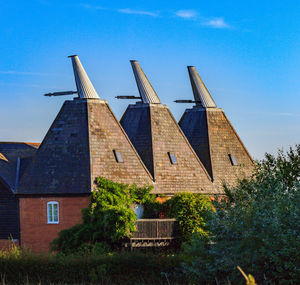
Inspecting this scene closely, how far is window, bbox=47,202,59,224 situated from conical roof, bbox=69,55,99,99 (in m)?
7.74

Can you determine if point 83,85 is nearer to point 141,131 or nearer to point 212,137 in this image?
point 141,131

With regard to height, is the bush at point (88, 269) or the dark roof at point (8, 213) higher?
the dark roof at point (8, 213)

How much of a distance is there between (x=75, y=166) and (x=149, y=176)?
5.34 meters

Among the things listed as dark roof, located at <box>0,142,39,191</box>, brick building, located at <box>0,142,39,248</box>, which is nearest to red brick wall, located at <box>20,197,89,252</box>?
brick building, located at <box>0,142,39,248</box>

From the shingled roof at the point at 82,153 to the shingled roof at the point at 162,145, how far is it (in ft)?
6.13

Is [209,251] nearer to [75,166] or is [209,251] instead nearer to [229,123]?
[75,166]

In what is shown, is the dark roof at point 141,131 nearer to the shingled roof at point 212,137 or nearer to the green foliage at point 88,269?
the shingled roof at point 212,137

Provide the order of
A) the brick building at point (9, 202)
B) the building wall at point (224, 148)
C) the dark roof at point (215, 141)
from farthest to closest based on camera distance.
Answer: the dark roof at point (215, 141)
the building wall at point (224, 148)
the brick building at point (9, 202)

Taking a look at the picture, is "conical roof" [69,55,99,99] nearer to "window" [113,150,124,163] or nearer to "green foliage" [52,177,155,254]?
"window" [113,150,124,163]

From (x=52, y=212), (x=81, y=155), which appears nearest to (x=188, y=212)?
(x=81, y=155)

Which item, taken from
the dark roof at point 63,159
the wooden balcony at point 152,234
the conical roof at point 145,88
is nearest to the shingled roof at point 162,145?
the conical roof at point 145,88

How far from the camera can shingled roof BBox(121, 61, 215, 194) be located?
46312 millimetres

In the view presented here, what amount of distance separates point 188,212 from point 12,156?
47.1 feet

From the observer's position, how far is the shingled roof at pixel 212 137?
51000 millimetres
